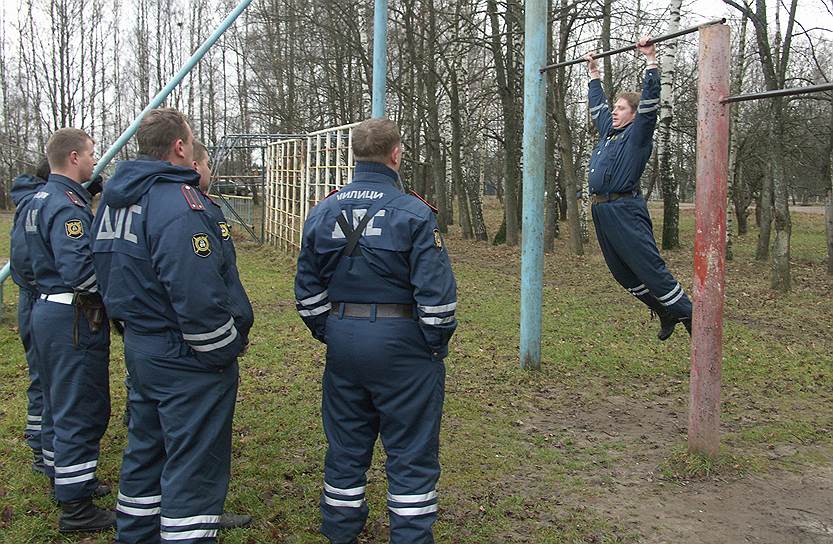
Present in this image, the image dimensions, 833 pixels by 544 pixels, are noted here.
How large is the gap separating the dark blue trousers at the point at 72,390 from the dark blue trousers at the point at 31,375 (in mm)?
322

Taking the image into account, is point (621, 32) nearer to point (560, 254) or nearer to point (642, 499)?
point (560, 254)

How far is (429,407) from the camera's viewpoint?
11.0 ft

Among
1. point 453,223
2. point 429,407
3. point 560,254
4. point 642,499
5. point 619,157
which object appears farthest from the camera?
point 453,223

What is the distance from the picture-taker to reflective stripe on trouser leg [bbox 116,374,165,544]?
3.32 metres

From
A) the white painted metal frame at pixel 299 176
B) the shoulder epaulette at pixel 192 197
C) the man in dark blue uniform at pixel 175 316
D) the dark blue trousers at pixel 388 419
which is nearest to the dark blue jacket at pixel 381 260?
the dark blue trousers at pixel 388 419

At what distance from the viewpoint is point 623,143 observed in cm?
513

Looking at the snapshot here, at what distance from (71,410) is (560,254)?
1629cm

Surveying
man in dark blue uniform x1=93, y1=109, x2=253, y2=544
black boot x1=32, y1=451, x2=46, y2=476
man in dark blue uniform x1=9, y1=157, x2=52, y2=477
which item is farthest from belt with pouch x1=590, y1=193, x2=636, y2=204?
black boot x1=32, y1=451, x2=46, y2=476

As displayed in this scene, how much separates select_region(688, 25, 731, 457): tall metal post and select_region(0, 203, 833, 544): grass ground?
0.42 metres

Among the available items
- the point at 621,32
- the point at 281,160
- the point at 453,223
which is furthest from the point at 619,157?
the point at 453,223

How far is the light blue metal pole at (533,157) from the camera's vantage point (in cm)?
Result: 658

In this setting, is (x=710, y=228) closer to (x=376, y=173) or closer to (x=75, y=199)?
(x=376, y=173)

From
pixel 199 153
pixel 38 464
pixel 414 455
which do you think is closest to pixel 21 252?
pixel 199 153

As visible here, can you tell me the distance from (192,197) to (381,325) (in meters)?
1.00
